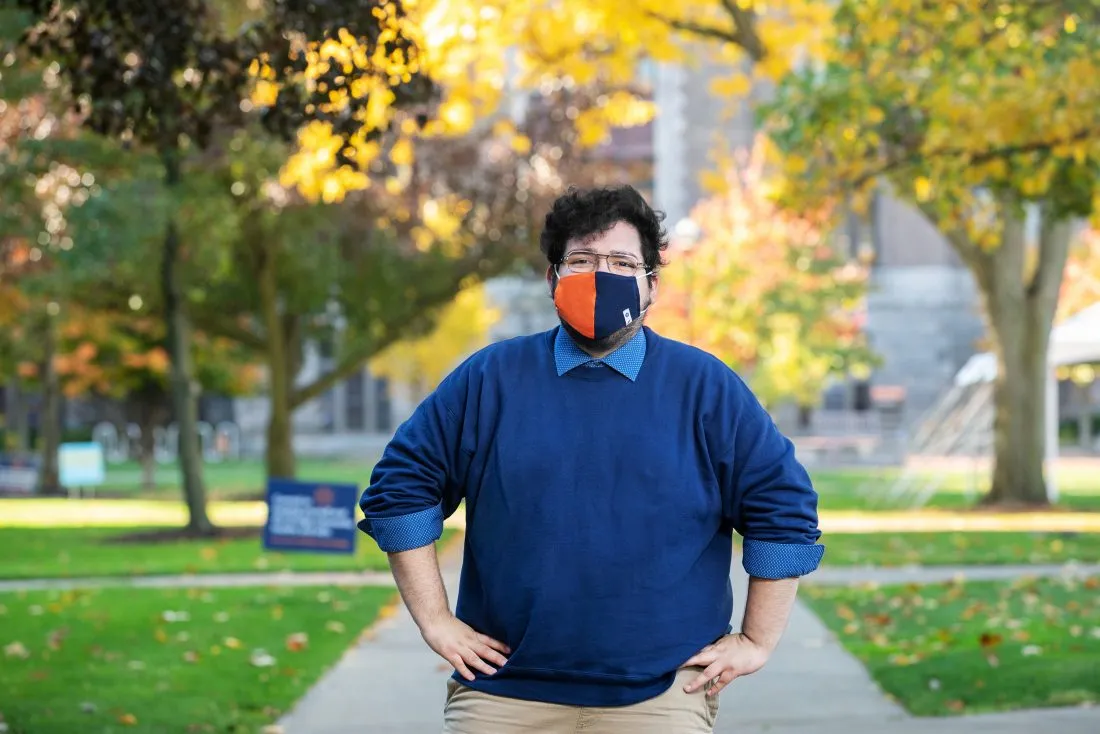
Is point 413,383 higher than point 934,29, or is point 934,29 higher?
point 934,29

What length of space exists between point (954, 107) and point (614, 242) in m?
9.47

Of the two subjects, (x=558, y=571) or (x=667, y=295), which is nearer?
(x=558, y=571)

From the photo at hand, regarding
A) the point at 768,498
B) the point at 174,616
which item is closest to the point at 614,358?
the point at 768,498

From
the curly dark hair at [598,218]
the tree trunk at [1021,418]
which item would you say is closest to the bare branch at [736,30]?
the tree trunk at [1021,418]

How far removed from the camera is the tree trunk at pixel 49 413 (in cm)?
3372

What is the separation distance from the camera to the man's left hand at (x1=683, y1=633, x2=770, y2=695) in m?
3.41

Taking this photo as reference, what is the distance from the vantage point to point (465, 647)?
3.44 metres

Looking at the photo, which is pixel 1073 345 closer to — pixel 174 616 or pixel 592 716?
pixel 174 616

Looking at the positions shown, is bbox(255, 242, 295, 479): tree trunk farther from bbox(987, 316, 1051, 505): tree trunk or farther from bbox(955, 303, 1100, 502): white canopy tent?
bbox(955, 303, 1100, 502): white canopy tent

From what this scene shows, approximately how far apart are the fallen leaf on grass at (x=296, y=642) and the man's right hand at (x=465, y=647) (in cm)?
744

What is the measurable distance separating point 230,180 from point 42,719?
42.6ft

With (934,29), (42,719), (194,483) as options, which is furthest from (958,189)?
(194,483)

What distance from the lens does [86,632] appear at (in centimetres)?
1148

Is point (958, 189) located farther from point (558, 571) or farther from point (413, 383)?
point (413, 383)
